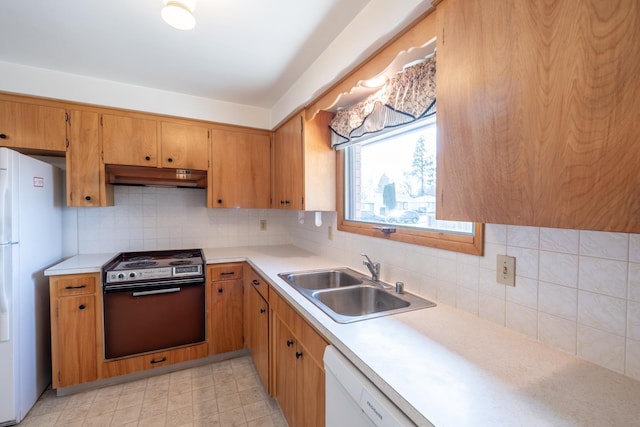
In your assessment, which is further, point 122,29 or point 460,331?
point 122,29

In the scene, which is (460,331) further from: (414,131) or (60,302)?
(60,302)

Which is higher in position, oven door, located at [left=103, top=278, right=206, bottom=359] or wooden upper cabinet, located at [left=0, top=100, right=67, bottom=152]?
wooden upper cabinet, located at [left=0, top=100, right=67, bottom=152]

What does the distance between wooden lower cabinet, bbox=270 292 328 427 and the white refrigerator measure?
63.0 inches

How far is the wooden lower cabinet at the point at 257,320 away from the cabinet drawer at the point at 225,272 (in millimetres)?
112

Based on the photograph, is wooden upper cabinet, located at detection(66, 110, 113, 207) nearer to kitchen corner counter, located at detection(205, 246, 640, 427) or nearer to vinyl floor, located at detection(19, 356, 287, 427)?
vinyl floor, located at detection(19, 356, 287, 427)

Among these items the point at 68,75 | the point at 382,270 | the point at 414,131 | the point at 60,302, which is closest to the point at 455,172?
the point at 414,131

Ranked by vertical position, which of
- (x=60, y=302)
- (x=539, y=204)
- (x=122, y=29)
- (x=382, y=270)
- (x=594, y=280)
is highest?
(x=122, y=29)

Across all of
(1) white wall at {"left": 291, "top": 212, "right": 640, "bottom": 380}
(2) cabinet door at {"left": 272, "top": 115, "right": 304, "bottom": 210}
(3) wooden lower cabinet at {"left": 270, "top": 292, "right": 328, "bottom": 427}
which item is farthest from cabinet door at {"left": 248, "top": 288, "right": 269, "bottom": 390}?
(1) white wall at {"left": 291, "top": 212, "right": 640, "bottom": 380}

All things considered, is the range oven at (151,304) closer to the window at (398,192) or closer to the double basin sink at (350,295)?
the double basin sink at (350,295)

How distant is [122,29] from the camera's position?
61.7 inches

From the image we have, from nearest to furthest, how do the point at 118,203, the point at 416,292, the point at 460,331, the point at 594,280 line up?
1. the point at 594,280
2. the point at 460,331
3. the point at 416,292
4. the point at 118,203

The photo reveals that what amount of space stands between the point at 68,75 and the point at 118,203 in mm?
1081

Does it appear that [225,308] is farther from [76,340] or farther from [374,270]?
[374,270]

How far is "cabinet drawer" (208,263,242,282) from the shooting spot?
240 cm
